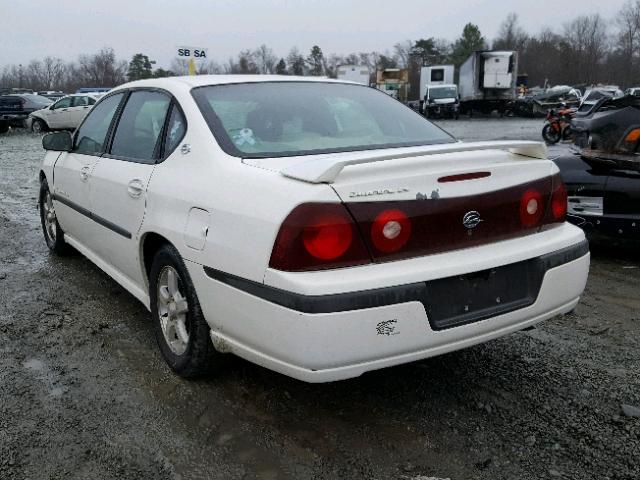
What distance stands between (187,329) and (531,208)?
5.67 ft

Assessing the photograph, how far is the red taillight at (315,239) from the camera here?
225 centimetres

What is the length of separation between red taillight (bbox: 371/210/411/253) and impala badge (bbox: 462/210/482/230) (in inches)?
11.1

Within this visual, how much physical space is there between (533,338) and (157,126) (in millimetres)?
2467

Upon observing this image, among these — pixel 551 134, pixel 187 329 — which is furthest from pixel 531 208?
pixel 551 134

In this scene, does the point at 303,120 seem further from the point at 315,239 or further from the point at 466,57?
the point at 466,57

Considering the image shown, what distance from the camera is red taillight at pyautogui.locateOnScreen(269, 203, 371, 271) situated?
2248mm

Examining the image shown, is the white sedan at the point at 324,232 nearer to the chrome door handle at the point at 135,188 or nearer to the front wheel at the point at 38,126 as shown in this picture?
the chrome door handle at the point at 135,188

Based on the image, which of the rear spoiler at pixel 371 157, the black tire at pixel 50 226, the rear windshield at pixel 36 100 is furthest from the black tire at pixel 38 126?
the rear spoiler at pixel 371 157

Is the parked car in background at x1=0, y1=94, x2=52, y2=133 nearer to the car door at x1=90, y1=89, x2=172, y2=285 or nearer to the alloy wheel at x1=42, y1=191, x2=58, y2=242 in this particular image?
the alloy wheel at x1=42, y1=191, x2=58, y2=242

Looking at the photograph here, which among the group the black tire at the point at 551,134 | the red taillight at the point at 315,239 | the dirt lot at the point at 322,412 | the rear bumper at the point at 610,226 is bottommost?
the dirt lot at the point at 322,412

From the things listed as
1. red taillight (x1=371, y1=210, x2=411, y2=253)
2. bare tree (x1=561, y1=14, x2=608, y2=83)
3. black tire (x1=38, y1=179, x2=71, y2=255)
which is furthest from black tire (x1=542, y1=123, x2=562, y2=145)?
bare tree (x1=561, y1=14, x2=608, y2=83)

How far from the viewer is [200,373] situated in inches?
118

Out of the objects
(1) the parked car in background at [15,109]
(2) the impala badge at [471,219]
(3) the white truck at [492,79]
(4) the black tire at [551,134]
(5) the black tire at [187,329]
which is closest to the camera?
(2) the impala badge at [471,219]

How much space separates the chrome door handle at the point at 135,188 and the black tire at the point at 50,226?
7.14ft
